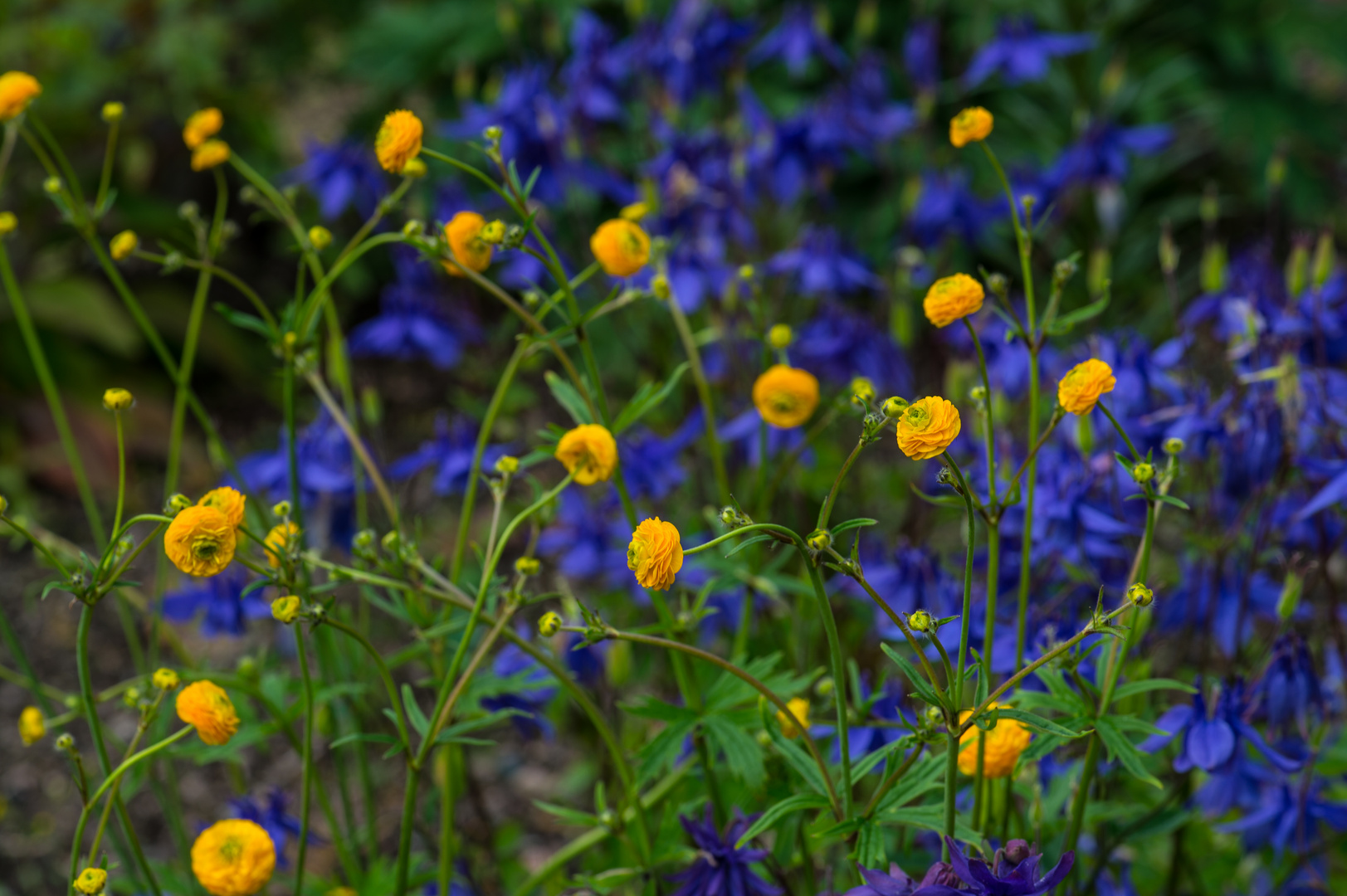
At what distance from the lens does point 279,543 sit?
822mm

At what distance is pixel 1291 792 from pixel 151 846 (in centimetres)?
174

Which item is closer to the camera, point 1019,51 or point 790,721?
point 790,721

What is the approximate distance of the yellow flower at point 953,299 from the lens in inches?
28.0

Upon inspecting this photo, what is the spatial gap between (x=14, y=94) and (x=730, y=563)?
0.80 metres

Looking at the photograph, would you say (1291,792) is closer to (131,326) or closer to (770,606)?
(770,606)

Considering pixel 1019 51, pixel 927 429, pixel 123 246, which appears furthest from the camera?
pixel 1019 51

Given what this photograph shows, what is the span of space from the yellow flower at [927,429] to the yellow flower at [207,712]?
47 cm

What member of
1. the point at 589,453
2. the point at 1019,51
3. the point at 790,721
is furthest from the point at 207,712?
the point at 1019,51

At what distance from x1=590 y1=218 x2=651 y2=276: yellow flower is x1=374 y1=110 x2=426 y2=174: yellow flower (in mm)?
149

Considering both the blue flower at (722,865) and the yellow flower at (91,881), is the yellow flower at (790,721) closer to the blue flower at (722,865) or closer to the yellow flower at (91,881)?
the blue flower at (722,865)

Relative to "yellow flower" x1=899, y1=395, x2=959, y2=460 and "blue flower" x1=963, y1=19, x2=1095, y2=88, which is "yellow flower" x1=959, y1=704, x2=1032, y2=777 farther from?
"blue flower" x1=963, y1=19, x2=1095, y2=88

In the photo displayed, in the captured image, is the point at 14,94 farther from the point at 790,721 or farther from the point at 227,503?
the point at 790,721

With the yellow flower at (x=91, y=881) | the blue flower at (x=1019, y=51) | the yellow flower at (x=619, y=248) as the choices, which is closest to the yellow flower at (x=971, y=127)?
the yellow flower at (x=619, y=248)

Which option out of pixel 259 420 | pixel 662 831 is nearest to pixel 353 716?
pixel 662 831
